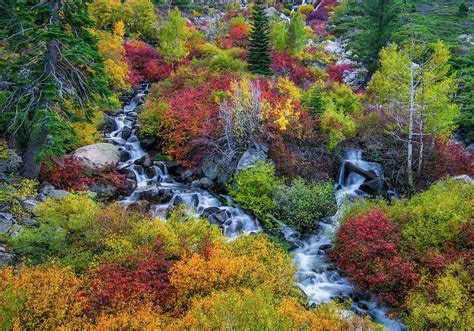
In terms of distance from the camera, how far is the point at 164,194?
695 inches

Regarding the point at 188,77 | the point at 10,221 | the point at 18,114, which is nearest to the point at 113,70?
the point at 188,77

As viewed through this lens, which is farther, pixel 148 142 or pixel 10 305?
pixel 148 142

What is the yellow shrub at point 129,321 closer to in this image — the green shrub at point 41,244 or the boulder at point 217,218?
the green shrub at point 41,244

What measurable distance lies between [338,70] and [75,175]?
30019 mm

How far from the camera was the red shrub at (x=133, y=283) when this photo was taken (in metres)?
8.82

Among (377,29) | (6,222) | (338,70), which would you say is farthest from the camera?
(338,70)

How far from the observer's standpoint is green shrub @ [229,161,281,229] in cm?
1677

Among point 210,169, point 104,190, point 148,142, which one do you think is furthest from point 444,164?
point 104,190

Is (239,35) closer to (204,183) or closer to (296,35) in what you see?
(296,35)

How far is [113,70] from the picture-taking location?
2431 cm

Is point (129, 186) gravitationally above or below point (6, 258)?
below

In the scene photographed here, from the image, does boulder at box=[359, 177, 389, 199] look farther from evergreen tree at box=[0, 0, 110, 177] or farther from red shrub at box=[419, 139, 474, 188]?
evergreen tree at box=[0, 0, 110, 177]

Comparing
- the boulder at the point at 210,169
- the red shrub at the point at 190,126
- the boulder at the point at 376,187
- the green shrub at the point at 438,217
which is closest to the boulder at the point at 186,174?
the red shrub at the point at 190,126

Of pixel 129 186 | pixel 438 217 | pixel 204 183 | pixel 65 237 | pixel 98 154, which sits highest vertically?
pixel 438 217
